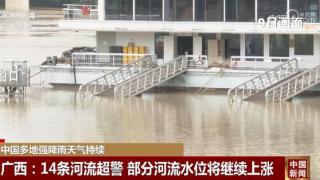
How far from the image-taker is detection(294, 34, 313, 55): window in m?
48.5

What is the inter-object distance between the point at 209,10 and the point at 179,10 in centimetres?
139

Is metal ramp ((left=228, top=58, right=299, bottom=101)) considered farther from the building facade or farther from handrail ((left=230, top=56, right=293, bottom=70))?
the building facade

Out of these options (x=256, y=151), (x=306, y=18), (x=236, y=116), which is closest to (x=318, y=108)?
(x=236, y=116)

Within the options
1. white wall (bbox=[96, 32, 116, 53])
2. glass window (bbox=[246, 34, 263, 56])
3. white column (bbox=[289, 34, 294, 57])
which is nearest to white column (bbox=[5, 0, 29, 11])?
white wall (bbox=[96, 32, 116, 53])

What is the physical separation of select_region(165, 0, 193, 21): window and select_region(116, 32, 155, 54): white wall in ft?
4.31

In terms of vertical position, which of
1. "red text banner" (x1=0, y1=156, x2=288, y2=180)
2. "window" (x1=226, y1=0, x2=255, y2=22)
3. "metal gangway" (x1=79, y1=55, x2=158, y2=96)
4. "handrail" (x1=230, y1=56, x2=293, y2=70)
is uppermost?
"window" (x1=226, y1=0, x2=255, y2=22)

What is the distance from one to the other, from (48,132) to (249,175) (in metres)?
16.7

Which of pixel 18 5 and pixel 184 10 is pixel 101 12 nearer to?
pixel 184 10

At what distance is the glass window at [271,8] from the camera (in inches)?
1924

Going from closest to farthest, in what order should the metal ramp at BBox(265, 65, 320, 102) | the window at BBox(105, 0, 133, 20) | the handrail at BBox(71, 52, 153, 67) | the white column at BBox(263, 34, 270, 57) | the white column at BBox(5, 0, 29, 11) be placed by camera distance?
1. the metal ramp at BBox(265, 65, 320, 102)
2. the white column at BBox(263, 34, 270, 57)
3. the handrail at BBox(71, 52, 153, 67)
4. the window at BBox(105, 0, 133, 20)
5. the white column at BBox(5, 0, 29, 11)

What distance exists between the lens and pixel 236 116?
40219 millimetres

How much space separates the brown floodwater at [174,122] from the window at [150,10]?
4.40 meters

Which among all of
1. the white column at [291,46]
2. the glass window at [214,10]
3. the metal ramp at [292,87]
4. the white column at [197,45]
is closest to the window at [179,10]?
the glass window at [214,10]

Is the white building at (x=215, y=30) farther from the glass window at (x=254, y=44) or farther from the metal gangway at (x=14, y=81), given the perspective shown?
the metal gangway at (x=14, y=81)
